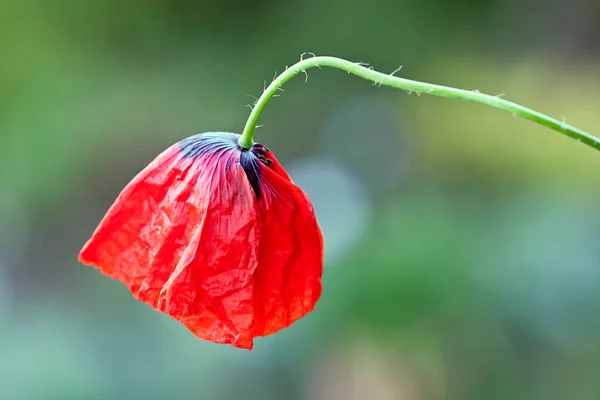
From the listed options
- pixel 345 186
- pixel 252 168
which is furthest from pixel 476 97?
pixel 345 186

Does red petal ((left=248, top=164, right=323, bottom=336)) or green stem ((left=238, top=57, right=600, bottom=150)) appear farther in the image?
red petal ((left=248, top=164, right=323, bottom=336))

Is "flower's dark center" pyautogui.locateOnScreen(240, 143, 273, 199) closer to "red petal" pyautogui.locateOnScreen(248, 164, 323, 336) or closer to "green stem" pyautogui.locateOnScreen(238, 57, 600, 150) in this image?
"red petal" pyautogui.locateOnScreen(248, 164, 323, 336)

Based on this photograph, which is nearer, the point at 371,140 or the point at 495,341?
the point at 495,341

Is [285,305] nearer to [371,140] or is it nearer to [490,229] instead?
[490,229]

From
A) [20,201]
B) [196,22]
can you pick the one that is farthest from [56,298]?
[196,22]

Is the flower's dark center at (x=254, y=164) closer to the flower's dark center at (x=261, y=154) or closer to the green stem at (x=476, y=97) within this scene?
the flower's dark center at (x=261, y=154)

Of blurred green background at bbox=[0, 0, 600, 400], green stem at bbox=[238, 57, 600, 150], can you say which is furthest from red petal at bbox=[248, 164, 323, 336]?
blurred green background at bbox=[0, 0, 600, 400]
